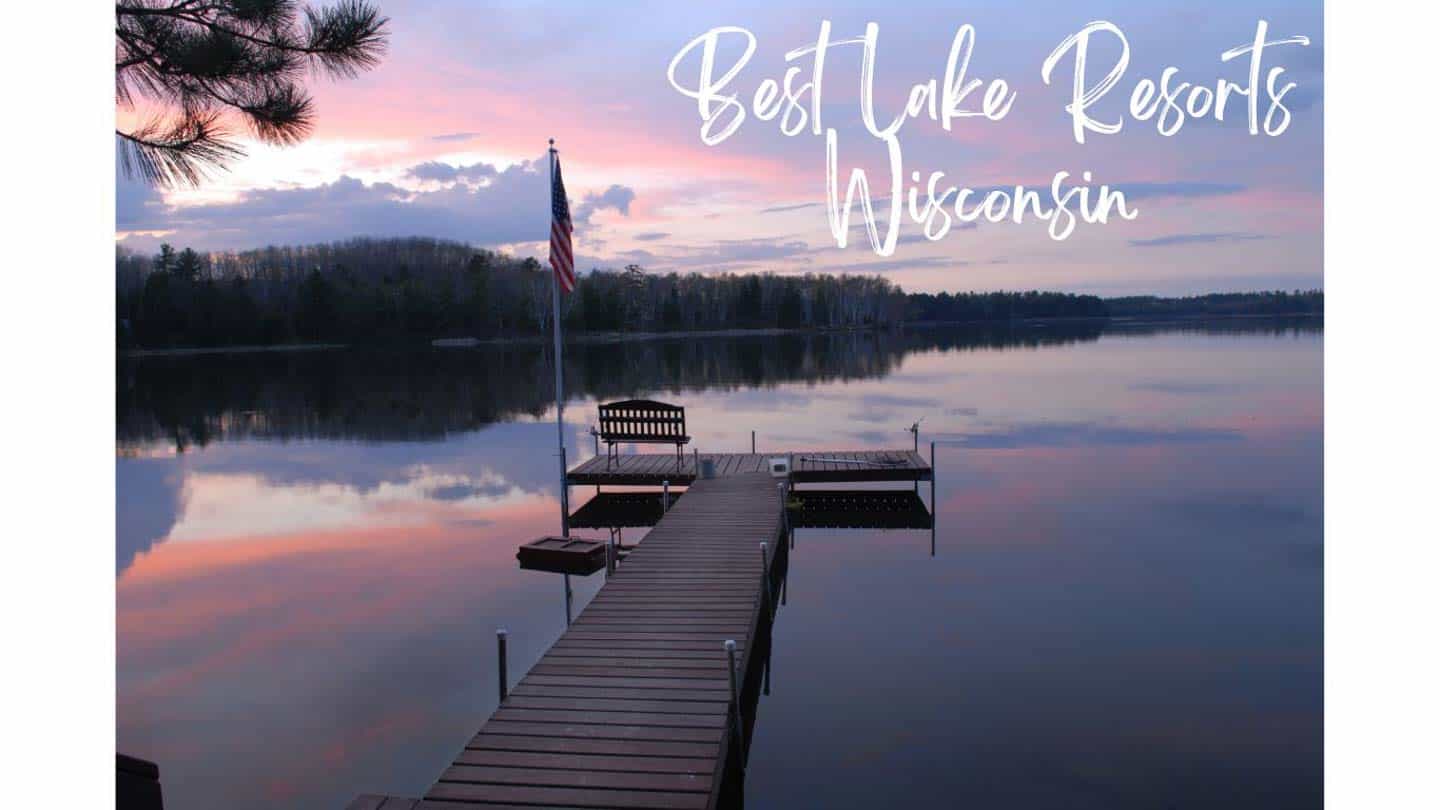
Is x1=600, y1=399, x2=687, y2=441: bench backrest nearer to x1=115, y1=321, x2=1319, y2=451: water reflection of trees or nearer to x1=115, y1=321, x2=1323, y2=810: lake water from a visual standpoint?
x1=115, y1=321, x2=1323, y2=810: lake water

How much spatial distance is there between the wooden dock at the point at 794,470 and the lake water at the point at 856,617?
80 centimetres

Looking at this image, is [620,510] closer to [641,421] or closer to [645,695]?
[641,421]

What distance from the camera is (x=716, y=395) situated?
3475 cm

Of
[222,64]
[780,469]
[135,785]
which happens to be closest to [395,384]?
[780,469]

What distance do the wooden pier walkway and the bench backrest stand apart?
611 centimetres

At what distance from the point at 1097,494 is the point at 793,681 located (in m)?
9.80

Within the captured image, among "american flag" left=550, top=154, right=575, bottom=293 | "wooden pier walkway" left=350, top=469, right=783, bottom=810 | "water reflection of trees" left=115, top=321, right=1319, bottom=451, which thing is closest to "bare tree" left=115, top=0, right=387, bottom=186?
"wooden pier walkway" left=350, top=469, right=783, bottom=810

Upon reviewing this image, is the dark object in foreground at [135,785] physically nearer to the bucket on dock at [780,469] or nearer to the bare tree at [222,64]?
the bare tree at [222,64]

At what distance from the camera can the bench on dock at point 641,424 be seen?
15.4m

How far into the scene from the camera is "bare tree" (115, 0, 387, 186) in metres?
4.03

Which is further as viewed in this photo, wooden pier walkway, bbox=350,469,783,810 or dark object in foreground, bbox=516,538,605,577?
dark object in foreground, bbox=516,538,605,577

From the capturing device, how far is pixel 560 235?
45.0 ft
